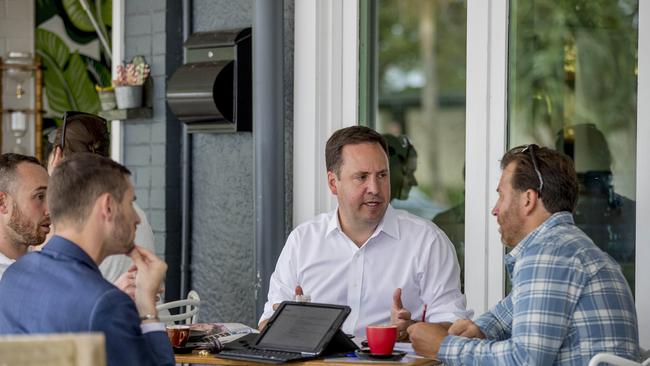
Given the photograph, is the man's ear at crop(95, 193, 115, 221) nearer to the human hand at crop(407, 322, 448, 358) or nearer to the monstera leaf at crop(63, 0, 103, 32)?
the human hand at crop(407, 322, 448, 358)

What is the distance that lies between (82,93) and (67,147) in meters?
4.70

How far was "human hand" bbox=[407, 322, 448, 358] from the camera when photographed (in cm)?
316

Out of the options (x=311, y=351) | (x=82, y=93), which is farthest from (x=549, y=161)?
(x=82, y=93)

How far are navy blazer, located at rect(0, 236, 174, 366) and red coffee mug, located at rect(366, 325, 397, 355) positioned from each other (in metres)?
0.72

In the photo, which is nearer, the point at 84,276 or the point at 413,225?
the point at 84,276

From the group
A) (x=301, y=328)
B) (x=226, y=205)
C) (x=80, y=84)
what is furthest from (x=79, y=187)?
(x=80, y=84)

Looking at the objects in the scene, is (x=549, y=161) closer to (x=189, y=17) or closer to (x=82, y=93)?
(x=189, y=17)

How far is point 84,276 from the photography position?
2420 mm

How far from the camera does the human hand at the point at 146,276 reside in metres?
2.71

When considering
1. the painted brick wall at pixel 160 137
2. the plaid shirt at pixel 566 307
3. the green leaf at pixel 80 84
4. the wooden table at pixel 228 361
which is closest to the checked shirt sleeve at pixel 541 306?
the plaid shirt at pixel 566 307

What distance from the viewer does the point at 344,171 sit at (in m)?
3.96

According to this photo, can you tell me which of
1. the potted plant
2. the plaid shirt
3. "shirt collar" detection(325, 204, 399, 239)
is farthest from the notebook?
the potted plant

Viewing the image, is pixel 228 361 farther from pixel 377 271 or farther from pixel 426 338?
pixel 377 271

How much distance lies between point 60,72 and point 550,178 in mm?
6313
